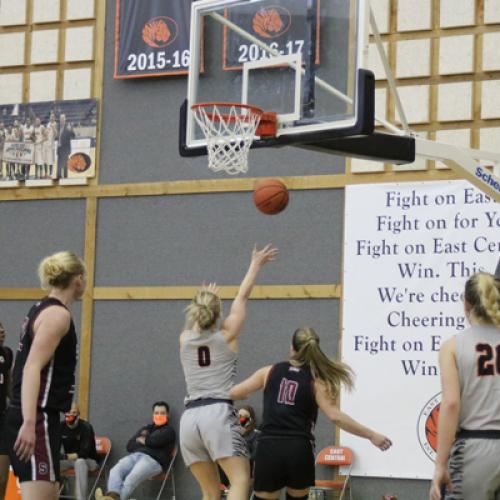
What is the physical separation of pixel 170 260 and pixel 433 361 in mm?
Result: 3247

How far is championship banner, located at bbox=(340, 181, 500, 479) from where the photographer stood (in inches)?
454

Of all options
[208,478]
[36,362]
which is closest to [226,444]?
[208,478]

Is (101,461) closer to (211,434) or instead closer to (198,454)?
(198,454)

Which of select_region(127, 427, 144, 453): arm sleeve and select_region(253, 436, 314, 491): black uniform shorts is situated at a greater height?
select_region(253, 436, 314, 491): black uniform shorts

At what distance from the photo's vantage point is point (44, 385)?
18.9ft

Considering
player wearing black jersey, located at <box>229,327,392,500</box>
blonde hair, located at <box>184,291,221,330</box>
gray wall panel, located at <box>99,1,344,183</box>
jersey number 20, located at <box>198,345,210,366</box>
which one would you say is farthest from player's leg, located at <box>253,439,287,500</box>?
gray wall panel, located at <box>99,1,344,183</box>

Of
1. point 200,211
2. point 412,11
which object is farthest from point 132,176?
point 412,11

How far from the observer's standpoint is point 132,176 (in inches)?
522

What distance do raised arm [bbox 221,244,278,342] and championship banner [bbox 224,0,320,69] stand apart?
151 centimetres

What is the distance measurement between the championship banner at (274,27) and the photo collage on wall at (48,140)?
14.1 feet

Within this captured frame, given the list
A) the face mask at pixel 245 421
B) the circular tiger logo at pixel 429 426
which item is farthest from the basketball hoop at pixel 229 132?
the circular tiger logo at pixel 429 426

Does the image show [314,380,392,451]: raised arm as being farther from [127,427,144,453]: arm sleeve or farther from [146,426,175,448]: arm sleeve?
[127,427,144,453]: arm sleeve

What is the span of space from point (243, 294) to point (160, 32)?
19.2 ft

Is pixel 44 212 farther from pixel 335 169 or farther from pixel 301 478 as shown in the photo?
pixel 301 478
